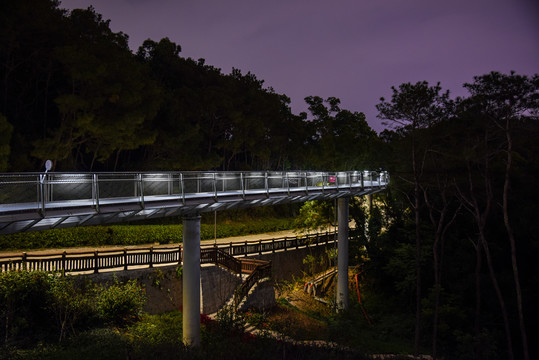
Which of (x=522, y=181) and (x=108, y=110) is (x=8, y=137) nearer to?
(x=108, y=110)

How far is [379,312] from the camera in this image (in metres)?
25.3

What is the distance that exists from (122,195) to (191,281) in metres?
4.36

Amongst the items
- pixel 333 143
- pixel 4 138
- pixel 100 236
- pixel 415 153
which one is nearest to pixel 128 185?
pixel 4 138

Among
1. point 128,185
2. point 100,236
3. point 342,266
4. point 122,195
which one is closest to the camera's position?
point 122,195

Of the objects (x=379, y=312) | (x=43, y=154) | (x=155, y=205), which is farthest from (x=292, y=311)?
(x=43, y=154)

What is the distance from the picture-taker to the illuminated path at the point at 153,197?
903 centimetres

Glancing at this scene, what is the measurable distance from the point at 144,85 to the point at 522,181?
73.3 ft

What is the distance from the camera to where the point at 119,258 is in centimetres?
1686

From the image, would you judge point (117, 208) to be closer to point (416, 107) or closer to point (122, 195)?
point (122, 195)

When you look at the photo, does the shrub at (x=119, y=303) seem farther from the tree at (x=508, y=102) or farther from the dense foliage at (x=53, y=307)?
the tree at (x=508, y=102)

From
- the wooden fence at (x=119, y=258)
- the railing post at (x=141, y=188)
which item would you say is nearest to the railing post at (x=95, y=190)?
the railing post at (x=141, y=188)

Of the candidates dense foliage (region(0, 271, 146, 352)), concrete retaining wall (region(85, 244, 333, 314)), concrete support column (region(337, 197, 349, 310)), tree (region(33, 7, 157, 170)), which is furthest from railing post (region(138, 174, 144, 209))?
concrete support column (region(337, 197, 349, 310))

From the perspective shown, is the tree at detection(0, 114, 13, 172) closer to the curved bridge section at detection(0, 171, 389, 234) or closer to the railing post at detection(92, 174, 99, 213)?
the curved bridge section at detection(0, 171, 389, 234)

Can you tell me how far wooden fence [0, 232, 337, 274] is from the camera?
14180mm
